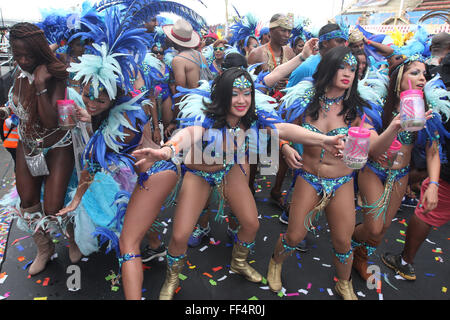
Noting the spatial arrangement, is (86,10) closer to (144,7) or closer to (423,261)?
→ (144,7)

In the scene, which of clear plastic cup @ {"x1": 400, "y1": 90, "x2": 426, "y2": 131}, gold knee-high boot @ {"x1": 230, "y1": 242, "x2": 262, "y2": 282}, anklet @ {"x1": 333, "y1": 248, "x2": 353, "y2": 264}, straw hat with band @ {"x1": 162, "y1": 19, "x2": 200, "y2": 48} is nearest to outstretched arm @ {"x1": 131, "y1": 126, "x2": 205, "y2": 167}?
gold knee-high boot @ {"x1": 230, "y1": 242, "x2": 262, "y2": 282}

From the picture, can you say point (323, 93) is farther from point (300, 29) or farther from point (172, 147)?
point (300, 29)

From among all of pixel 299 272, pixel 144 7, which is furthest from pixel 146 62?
pixel 299 272

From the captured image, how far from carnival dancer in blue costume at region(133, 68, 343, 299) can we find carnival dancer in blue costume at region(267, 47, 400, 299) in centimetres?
16

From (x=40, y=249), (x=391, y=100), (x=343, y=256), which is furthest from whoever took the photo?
(x=40, y=249)

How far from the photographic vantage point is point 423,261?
10.3ft

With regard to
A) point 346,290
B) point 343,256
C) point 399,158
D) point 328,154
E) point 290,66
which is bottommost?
point 346,290

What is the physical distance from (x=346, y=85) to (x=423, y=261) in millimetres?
2198

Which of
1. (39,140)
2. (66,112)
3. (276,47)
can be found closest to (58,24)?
(39,140)

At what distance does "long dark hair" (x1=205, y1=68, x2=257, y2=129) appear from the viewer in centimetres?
214

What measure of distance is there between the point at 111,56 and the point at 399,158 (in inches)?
91.6

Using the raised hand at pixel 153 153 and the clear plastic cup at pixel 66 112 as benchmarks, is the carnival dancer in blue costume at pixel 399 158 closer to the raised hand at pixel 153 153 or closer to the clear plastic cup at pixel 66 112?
the raised hand at pixel 153 153

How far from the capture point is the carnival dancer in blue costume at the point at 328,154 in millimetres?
2238

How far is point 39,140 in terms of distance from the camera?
2553 millimetres
